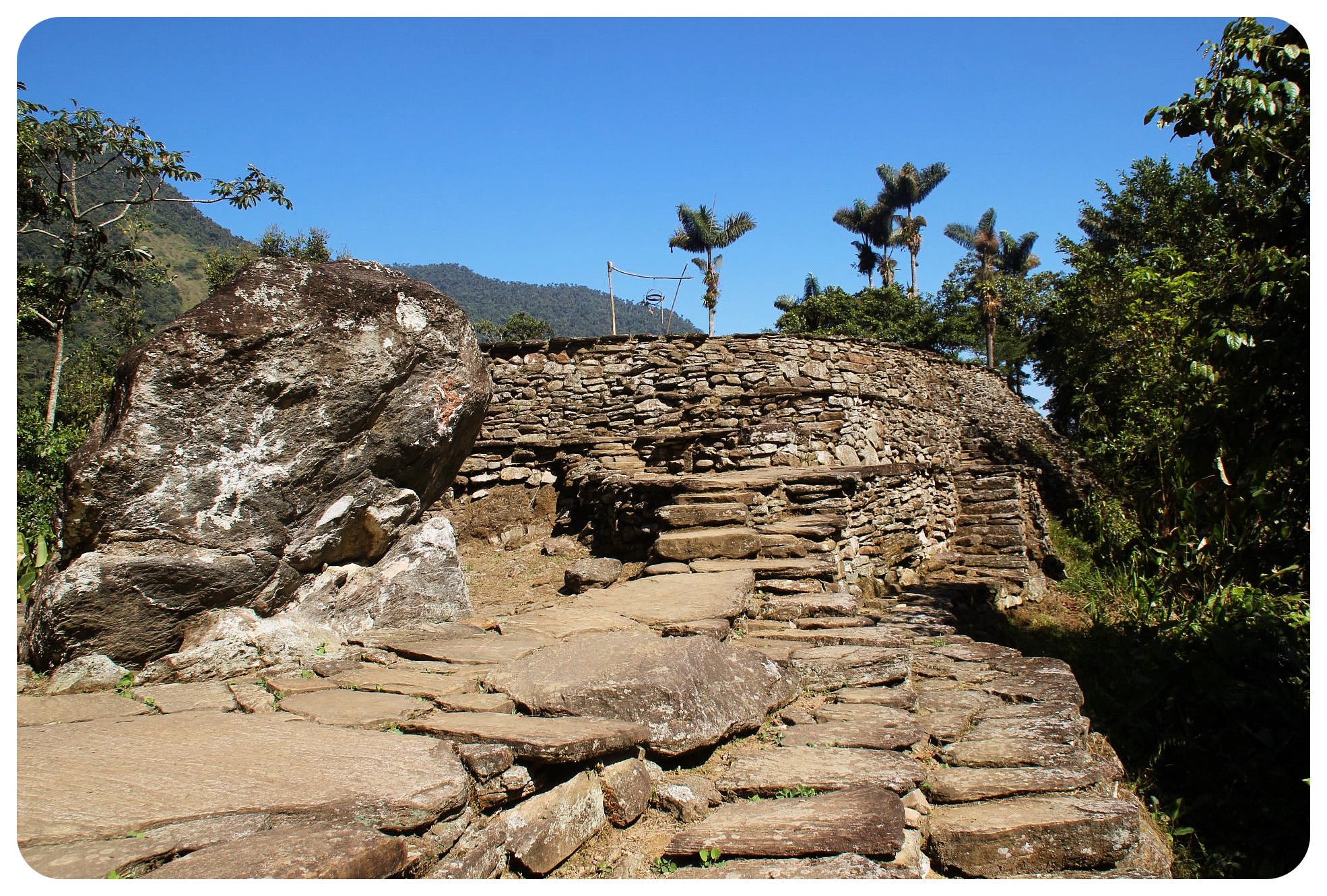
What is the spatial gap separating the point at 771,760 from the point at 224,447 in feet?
8.71

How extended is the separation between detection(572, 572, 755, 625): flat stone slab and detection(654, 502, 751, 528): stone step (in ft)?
2.86

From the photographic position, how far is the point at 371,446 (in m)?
4.06

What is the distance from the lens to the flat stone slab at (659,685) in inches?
109

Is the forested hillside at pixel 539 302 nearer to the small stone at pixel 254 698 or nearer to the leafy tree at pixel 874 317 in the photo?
the leafy tree at pixel 874 317

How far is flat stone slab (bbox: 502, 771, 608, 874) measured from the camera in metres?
2.20

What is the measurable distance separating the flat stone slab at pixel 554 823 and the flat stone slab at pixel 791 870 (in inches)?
11.7

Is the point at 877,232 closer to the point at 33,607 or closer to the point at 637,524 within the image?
the point at 637,524

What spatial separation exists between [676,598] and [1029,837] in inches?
94.0

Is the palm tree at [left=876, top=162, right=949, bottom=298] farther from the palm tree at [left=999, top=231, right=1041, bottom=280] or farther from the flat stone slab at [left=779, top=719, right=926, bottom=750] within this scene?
the flat stone slab at [left=779, top=719, right=926, bottom=750]

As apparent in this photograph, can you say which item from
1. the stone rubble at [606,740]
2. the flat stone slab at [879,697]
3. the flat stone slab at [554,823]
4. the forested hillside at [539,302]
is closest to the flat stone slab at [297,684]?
the stone rubble at [606,740]

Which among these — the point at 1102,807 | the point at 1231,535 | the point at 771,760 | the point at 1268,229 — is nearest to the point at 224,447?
the point at 771,760

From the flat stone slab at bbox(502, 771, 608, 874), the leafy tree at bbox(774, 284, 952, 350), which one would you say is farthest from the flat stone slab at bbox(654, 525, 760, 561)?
the leafy tree at bbox(774, 284, 952, 350)

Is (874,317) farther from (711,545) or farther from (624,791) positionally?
(624,791)

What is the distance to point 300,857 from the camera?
1.69 metres
